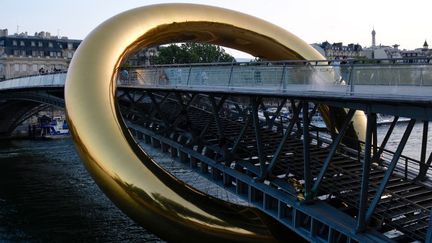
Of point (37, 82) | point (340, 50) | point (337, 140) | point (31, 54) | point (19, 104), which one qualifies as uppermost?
point (31, 54)

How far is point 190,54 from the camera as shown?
8506cm

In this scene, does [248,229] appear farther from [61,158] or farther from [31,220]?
[61,158]

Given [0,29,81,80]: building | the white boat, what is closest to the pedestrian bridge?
the white boat

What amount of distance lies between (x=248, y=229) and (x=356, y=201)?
3.13 meters

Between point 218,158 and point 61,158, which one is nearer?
point 218,158

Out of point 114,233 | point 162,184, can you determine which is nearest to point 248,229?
point 162,184

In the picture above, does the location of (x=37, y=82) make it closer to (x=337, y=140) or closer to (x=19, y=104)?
(x=19, y=104)

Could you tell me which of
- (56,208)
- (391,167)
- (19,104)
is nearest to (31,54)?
(19,104)

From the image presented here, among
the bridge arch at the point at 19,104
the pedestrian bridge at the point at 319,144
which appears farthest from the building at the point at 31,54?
the pedestrian bridge at the point at 319,144

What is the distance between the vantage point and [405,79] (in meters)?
10.9

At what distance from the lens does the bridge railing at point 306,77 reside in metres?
10.8

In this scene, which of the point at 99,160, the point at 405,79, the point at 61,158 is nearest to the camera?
the point at 405,79

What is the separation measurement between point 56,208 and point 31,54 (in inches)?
3574

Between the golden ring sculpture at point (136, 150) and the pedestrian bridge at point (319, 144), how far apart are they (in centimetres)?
138
